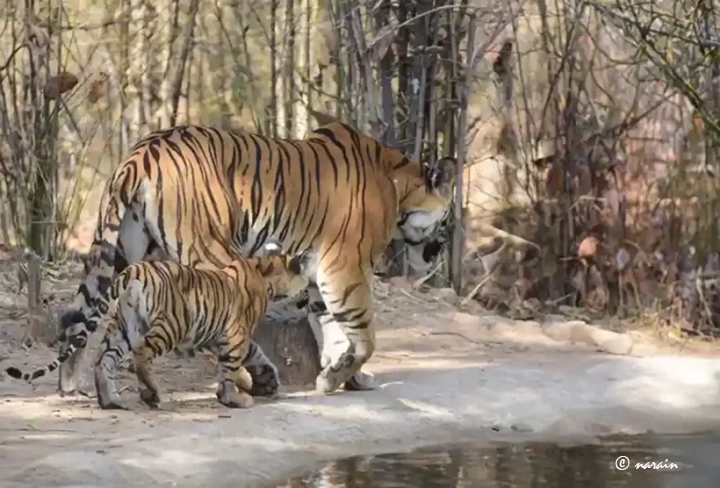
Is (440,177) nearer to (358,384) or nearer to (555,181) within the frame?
(358,384)

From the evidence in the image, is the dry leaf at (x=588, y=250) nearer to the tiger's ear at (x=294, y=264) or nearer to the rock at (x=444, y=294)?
the rock at (x=444, y=294)

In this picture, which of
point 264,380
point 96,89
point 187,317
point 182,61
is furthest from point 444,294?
point 187,317

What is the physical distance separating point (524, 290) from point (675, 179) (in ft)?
4.82

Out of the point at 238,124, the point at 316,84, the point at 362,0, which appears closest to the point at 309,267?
the point at 362,0

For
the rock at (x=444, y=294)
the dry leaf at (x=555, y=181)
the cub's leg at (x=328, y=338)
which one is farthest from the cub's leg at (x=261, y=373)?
the dry leaf at (x=555, y=181)

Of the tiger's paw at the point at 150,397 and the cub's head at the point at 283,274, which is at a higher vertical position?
the cub's head at the point at 283,274

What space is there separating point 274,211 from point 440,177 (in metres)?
0.98

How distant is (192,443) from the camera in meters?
5.17

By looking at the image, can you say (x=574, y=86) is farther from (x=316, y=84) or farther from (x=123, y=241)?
(x=123, y=241)

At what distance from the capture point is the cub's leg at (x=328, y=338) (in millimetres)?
6659

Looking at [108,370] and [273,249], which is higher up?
[273,249]

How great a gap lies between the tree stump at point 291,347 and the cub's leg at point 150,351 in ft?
3.12

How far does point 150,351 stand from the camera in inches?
235

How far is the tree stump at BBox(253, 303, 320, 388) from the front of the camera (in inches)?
272
